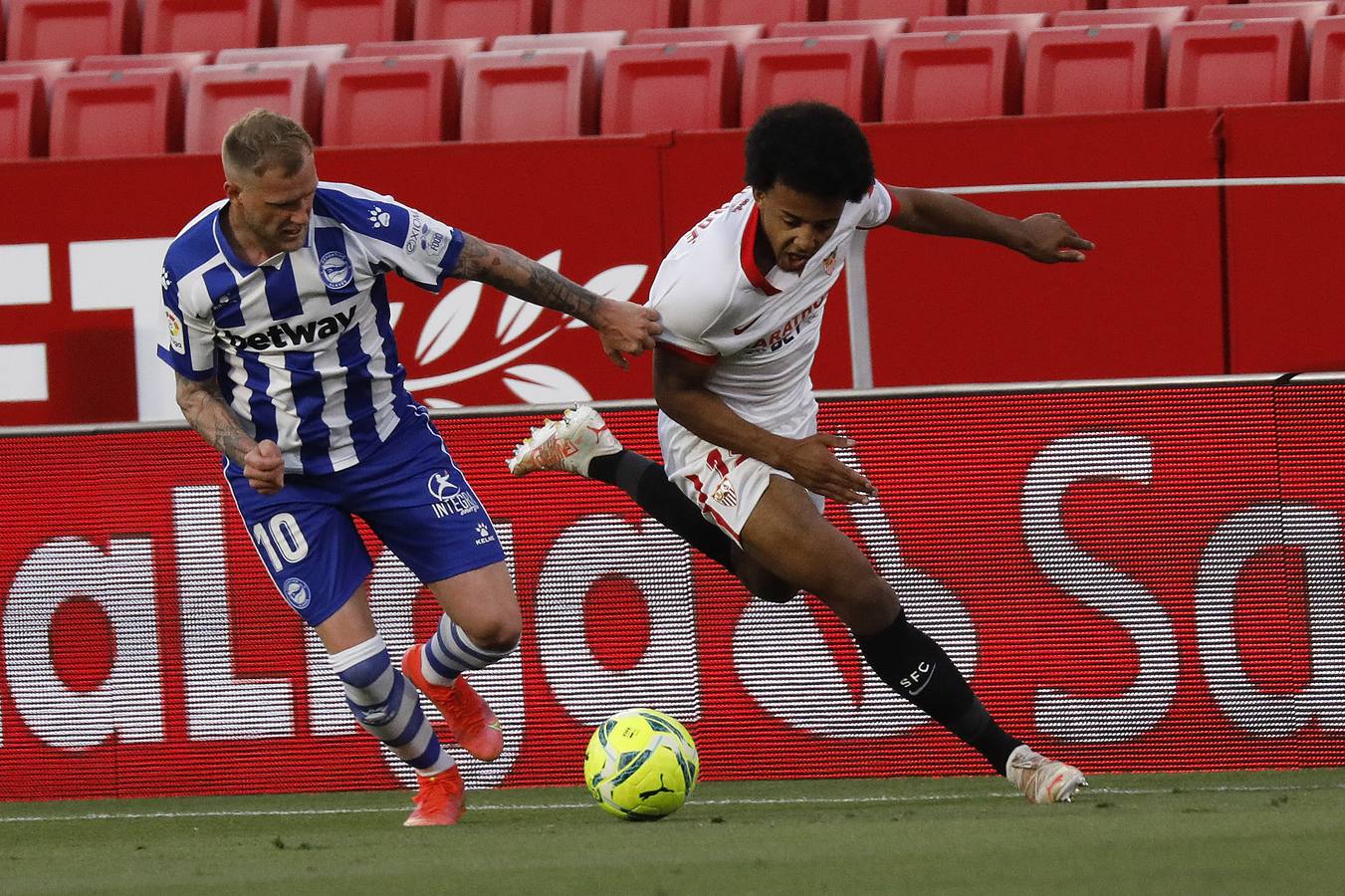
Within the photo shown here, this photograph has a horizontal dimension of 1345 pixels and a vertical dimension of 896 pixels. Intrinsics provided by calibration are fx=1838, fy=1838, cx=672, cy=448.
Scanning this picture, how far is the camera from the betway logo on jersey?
4.75m

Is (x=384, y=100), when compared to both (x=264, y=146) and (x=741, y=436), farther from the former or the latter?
(x=741, y=436)

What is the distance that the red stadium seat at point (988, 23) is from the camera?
27.0 ft

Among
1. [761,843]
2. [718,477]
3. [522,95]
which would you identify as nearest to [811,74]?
[522,95]

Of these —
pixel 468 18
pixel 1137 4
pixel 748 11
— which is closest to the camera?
pixel 1137 4

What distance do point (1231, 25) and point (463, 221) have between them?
10.9ft

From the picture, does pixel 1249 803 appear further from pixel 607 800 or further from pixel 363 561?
pixel 363 561

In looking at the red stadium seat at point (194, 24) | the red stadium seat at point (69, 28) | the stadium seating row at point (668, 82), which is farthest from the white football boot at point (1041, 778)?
the red stadium seat at point (69, 28)

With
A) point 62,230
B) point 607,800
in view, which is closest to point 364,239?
point 607,800

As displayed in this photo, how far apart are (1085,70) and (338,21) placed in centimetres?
392

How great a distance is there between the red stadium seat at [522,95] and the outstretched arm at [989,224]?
10.8 feet

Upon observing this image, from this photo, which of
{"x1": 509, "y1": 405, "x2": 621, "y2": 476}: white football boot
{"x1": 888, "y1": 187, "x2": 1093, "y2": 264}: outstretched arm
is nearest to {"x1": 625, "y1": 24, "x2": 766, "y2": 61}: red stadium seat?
{"x1": 509, "y1": 405, "x2": 621, "y2": 476}: white football boot

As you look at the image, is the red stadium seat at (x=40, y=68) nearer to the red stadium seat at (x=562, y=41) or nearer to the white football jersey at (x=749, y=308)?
the red stadium seat at (x=562, y=41)

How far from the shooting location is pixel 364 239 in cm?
478

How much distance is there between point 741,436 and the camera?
15.8 ft
